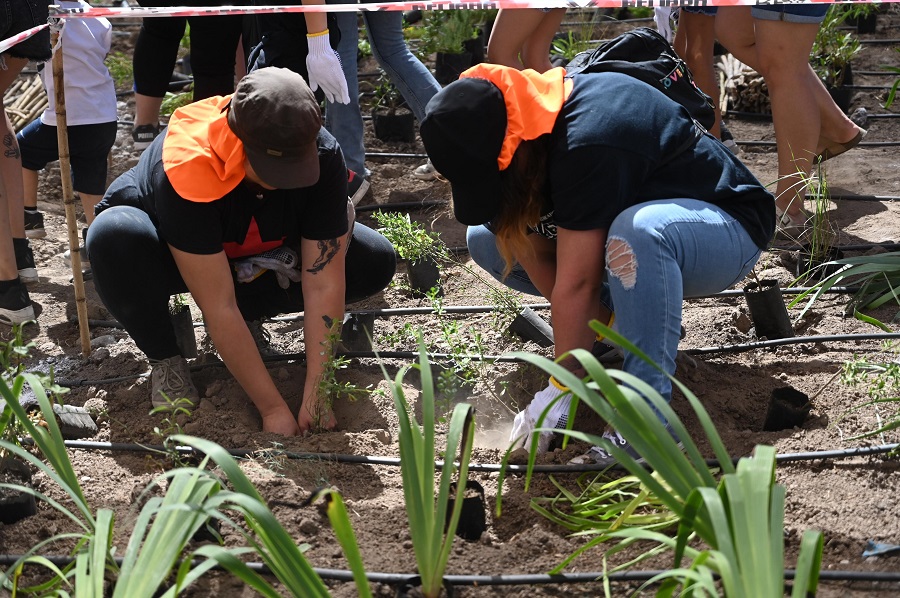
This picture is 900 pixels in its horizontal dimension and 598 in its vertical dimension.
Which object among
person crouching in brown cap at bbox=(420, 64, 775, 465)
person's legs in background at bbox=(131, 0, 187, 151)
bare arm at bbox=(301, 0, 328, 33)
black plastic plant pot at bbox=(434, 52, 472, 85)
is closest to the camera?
person crouching in brown cap at bbox=(420, 64, 775, 465)

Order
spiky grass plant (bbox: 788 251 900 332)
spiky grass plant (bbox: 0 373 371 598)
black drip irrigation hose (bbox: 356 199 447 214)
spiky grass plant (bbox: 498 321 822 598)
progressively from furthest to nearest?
1. black drip irrigation hose (bbox: 356 199 447 214)
2. spiky grass plant (bbox: 788 251 900 332)
3. spiky grass plant (bbox: 0 373 371 598)
4. spiky grass plant (bbox: 498 321 822 598)

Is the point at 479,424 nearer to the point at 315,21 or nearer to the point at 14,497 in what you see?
the point at 14,497

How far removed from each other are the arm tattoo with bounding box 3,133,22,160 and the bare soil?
0.58 metres

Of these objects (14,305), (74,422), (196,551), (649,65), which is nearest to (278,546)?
(196,551)

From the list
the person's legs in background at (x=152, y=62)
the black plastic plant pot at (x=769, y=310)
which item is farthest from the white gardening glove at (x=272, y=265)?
the person's legs in background at (x=152, y=62)

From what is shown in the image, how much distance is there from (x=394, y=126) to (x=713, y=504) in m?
4.13

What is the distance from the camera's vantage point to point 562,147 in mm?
2260

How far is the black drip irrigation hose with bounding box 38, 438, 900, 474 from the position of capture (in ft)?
7.54

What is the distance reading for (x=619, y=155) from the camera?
228 centimetres

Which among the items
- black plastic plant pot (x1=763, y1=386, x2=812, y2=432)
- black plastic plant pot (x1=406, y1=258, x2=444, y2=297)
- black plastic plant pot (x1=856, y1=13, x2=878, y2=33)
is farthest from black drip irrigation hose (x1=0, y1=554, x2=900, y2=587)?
black plastic plant pot (x1=856, y1=13, x2=878, y2=33)

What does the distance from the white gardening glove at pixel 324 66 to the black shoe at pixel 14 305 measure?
51.4 inches

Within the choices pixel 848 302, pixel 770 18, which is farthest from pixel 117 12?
pixel 848 302

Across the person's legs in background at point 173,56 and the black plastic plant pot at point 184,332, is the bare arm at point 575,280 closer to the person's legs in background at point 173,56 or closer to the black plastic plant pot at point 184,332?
the black plastic plant pot at point 184,332

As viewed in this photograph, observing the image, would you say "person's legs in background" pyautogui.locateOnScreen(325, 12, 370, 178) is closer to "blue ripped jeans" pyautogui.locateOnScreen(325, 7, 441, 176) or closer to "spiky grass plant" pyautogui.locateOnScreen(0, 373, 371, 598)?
"blue ripped jeans" pyautogui.locateOnScreen(325, 7, 441, 176)
